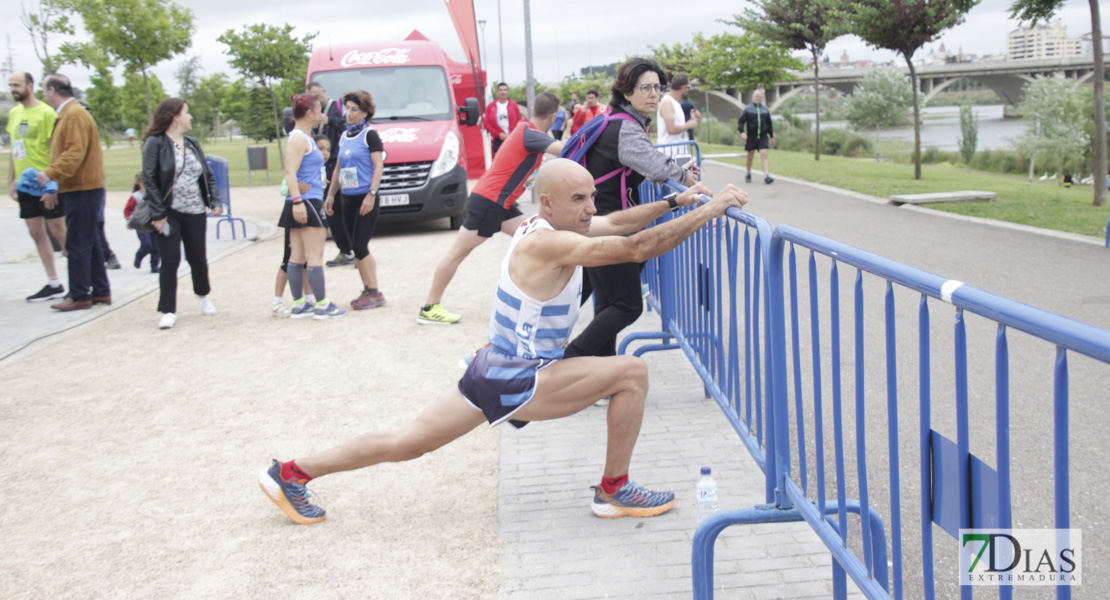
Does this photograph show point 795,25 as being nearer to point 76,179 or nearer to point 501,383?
point 76,179

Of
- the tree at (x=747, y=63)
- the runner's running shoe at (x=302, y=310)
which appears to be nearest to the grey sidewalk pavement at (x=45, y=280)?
the runner's running shoe at (x=302, y=310)

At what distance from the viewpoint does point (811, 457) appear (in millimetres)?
4512

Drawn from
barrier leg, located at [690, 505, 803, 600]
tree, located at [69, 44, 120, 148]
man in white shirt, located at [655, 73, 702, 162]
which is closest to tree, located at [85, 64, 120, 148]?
tree, located at [69, 44, 120, 148]

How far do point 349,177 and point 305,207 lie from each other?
108cm

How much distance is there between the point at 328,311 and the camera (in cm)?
791

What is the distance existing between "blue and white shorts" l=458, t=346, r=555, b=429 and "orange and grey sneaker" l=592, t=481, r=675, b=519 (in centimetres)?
61

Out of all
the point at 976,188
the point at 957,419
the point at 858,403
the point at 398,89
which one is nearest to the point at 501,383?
the point at 858,403

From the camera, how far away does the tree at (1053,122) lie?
1599 inches

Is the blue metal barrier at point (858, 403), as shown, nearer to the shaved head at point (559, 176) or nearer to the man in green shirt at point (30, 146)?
the shaved head at point (559, 176)

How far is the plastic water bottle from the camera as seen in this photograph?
3.47 m

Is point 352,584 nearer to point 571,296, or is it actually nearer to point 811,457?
point 571,296

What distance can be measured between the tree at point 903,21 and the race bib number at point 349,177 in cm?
1296

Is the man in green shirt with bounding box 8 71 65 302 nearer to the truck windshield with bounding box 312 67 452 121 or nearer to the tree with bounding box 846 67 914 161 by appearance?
the truck windshield with bounding box 312 67 452 121

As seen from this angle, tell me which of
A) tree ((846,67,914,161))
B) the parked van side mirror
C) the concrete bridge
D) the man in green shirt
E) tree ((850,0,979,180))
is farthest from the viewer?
the concrete bridge
